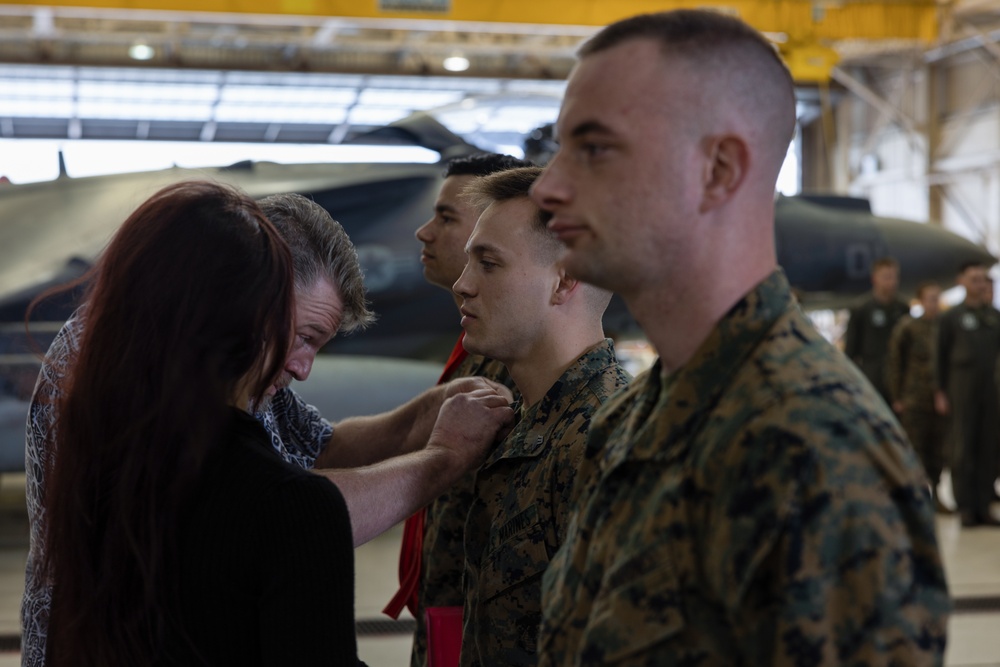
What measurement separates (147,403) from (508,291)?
95 centimetres

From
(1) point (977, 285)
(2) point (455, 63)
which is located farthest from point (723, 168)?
(2) point (455, 63)

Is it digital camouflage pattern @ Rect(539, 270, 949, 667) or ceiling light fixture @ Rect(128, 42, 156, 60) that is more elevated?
digital camouflage pattern @ Rect(539, 270, 949, 667)

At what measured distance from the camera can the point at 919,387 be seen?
31.7 feet

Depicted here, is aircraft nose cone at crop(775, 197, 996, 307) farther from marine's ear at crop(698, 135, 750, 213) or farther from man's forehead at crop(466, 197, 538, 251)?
marine's ear at crop(698, 135, 750, 213)

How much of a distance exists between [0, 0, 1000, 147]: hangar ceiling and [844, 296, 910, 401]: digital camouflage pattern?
4.65m

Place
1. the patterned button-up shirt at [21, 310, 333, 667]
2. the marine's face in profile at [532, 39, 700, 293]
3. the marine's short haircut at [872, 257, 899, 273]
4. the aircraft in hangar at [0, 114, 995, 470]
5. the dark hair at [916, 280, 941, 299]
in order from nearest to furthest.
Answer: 1. the marine's face in profile at [532, 39, 700, 293]
2. the patterned button-up shirt at [21, 310, 333, 667]
3. the aircraft in hangar at [0, 114, 995, 470]
4. the marine's short haircut at [872, 257, 899, 273]
5. the dark hair at [916, 280, 941, 299]

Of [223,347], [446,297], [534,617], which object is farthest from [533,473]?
[446,297]

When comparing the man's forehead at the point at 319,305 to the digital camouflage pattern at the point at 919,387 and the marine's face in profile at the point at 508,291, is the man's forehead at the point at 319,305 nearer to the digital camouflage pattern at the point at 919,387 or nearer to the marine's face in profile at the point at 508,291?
the marine's face in profile at the point at 508,291

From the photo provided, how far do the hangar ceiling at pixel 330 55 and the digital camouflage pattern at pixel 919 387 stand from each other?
5.12 meters

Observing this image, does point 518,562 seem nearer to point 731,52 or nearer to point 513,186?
point 513,186

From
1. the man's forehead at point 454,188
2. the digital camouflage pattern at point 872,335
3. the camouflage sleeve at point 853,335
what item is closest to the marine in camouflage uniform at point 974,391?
the digital camouflage pattern at point 872,335

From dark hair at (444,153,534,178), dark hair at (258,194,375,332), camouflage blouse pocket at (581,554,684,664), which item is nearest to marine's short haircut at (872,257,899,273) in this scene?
dark hair at (444,153,534,178)

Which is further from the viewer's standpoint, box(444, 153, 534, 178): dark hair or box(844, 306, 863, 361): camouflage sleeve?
box(844, 306, 863, 361): camouflage sleeve

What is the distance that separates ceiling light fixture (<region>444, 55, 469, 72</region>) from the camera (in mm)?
21562
